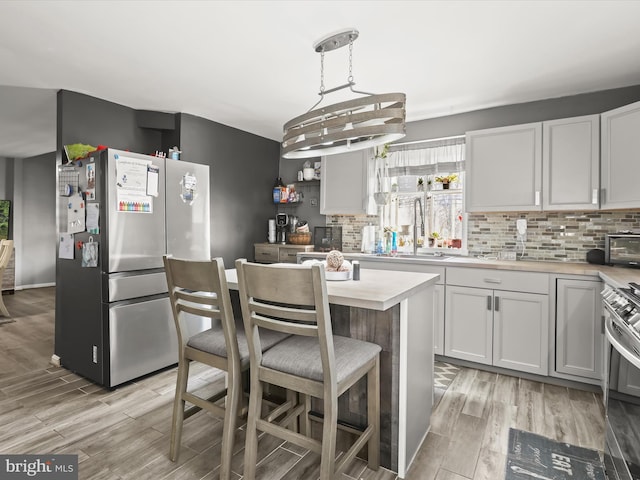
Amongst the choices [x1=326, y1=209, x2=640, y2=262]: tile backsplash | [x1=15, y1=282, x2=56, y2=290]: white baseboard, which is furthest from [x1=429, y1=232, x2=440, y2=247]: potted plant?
[x1=15, y1=282, x2=56, y2=290]: white baseboard

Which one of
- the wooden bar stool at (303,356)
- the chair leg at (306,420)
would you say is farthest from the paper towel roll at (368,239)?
the wooden bar stool at (303,356)

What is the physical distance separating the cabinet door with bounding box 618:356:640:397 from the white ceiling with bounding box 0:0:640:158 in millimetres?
1901

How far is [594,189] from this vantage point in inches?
115

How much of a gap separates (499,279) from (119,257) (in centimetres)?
305

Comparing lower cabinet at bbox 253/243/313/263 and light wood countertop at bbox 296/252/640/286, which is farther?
lower cabinet at bbox 253/243/313/263

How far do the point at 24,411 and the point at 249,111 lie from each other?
3165mm

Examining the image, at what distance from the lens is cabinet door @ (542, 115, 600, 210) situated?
9.61 ft

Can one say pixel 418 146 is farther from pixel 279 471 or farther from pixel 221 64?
pixel 279 471

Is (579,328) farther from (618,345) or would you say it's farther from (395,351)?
(395,351)

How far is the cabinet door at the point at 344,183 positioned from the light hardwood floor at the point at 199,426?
2116 millimetres

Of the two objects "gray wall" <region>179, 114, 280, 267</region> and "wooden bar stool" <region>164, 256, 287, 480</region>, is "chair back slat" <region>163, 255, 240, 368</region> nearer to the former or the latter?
"wooden bar stool" <region>164, 256, 287, 480</region>

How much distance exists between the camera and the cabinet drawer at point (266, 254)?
4.48m

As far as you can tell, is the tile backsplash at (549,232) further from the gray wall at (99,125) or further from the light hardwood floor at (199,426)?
the gray wall at (99,125)

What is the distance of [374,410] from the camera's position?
1.78 metres
